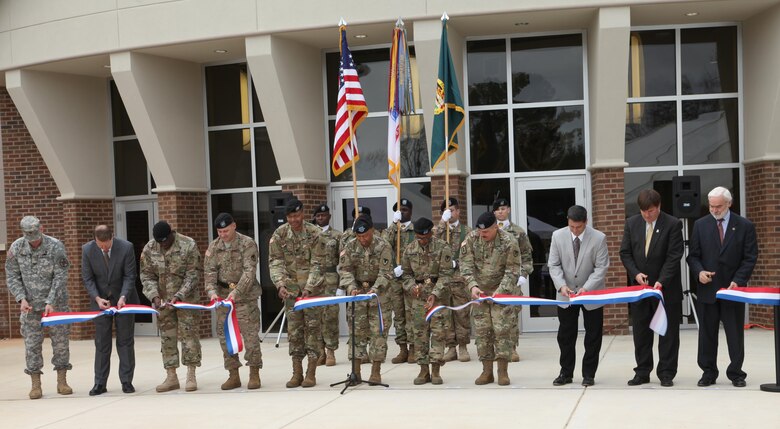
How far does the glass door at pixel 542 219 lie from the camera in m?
14.2

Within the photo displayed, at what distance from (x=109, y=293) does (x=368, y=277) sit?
9.79 ft

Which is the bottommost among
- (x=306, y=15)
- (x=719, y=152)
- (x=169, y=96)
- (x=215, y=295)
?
(x=215, y=295)

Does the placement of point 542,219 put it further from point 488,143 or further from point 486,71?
point 486,71

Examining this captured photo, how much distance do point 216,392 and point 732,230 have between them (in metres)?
5.63

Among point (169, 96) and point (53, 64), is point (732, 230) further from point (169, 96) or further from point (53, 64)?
point (53, 64)

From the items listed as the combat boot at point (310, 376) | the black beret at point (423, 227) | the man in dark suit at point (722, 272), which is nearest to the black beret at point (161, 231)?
the combat boot at point (310, 376)

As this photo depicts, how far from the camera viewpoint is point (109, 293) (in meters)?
9.98

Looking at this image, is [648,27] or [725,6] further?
[648,27]

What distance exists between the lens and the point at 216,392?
968cm

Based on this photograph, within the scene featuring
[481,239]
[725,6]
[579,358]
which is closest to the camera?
[481,239]

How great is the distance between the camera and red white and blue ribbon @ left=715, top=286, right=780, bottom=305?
8.38 m

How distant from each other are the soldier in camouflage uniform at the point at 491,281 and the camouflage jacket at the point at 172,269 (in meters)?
2.98

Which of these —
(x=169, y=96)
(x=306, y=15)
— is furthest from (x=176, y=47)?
(x=306, y=15)

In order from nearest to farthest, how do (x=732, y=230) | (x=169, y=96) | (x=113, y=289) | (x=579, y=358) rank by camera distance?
(x=732, y=230) → (x=113, y=289) → (x=579, y=358) → (x=169, y=96)
